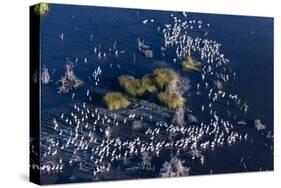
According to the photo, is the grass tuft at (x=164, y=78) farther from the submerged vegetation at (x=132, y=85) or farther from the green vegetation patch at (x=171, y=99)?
the submerged vegetation at (x=132, y=85)

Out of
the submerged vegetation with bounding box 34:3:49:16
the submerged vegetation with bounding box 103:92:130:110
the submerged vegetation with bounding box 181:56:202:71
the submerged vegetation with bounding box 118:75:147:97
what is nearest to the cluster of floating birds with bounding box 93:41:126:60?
the submerged vegetation with bounding box 118:75:147:97

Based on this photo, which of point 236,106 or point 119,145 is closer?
point 119,145

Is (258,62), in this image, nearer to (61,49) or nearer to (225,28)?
(225,28)

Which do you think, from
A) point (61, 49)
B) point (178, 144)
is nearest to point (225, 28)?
point (178, 144)

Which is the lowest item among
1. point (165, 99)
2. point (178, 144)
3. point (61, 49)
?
point (178, 144)

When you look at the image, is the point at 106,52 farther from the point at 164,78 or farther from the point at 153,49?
the point at 164,78

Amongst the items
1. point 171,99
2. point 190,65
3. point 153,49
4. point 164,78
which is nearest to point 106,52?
point 153,49

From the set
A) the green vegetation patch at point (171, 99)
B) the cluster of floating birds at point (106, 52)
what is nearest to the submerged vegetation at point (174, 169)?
the green vegetation patch at point (171, 99)

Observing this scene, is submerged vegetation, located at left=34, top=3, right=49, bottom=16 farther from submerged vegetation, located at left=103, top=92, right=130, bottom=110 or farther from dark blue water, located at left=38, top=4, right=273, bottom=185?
submerged vegetation, located at left=103, top=92, right=130, bottom=110
